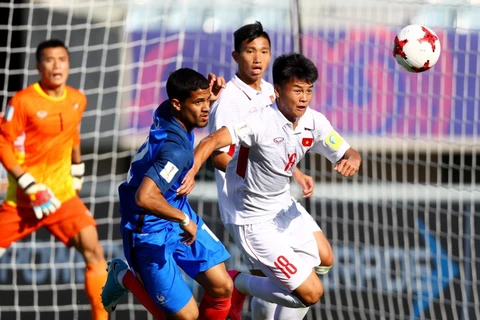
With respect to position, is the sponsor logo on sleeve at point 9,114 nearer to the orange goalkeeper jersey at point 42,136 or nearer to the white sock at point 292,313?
the orange goalkeeper jersey at point 42,136

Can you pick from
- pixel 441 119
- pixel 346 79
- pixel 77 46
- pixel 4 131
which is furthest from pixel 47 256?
pixel 441 119

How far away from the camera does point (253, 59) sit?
6.56 metres

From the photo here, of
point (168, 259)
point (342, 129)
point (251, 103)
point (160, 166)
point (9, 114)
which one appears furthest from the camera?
point (342, 129)

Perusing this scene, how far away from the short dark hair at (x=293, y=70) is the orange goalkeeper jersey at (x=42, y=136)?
2.49 m

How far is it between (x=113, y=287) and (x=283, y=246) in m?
1.16

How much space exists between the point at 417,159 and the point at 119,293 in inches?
158

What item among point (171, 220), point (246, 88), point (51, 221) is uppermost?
point (246, 88)

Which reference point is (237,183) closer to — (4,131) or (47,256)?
(4,131)

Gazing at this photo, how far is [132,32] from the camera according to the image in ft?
33.3

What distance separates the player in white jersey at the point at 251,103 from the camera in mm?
6406

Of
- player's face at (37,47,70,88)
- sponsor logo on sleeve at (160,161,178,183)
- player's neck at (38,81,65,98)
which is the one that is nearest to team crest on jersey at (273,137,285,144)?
sponsor logo on sleeve at (160,161,178,183)

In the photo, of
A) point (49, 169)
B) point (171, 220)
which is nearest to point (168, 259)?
point (171, 220)

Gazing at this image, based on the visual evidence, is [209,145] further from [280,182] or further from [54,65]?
[54,65]

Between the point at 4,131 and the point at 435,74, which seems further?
the point at 435,74
